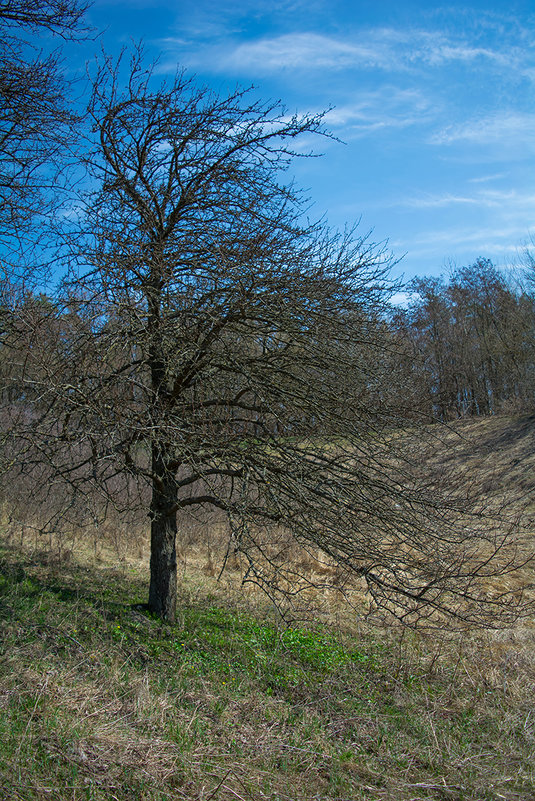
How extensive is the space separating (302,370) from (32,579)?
16.4ft

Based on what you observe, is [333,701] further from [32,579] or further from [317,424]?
[32,579]

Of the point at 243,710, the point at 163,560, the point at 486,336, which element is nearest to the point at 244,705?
the point at 243,710

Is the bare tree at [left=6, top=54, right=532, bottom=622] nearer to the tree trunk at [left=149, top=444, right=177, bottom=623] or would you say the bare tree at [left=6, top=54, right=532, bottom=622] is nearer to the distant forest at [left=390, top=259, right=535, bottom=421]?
the tree trunk at [left=149, top=444, right=177, bottom=623]

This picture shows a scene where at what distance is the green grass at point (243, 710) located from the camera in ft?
10.0

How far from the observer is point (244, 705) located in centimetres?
435

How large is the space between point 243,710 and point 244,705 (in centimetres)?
12

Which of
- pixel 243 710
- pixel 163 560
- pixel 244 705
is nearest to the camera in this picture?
pixel 243 710

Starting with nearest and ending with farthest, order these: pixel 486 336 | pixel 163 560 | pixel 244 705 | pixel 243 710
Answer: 1. pixel 243 710
2. pixel 244 705
3. pixel 163 560
4. pixel 486 336

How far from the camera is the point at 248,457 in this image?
568 cm

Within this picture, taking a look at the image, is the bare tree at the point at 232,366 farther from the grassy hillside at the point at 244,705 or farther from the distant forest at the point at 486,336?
the distant forest at the point at 486,336

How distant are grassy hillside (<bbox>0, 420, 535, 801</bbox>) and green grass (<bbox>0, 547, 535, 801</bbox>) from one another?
0.01 m

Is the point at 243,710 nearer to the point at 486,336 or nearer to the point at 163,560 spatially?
the point at 163,560

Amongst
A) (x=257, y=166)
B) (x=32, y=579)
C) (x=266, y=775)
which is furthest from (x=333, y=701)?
(x=257, y=166)

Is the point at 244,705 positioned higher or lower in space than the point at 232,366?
lower
